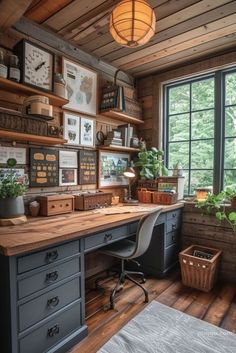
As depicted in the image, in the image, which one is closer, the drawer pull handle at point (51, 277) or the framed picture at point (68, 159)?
the drawer pull handle at point (51, 277)

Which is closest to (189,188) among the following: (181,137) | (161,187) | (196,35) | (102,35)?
(161,187)

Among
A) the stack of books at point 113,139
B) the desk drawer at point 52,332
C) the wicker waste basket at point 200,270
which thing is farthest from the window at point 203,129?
the desk drawer at point 52,332

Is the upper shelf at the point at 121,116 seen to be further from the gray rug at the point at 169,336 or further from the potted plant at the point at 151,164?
the gray rug at the point at 169,336

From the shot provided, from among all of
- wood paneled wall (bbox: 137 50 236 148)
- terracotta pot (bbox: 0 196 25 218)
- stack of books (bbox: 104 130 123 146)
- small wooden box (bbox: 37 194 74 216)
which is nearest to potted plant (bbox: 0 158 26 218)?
terracotta pot (bbox: 0 196 25 218)

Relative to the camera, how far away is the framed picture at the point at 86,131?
2.49 metres

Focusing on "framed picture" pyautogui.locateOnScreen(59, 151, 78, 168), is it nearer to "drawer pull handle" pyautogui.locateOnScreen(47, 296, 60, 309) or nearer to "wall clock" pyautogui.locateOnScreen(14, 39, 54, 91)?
"wall clock" pyautogui.locateOnScreen(14, 39, 54, 91)

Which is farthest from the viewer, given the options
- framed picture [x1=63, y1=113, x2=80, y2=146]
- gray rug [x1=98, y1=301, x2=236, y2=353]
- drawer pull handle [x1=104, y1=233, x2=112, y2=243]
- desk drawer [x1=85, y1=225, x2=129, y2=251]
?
framed picture [x1=63, y1=113, x2=80, y2=146]

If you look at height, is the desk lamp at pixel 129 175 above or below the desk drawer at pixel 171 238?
above

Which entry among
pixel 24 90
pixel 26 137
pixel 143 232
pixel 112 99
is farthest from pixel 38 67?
pixel 143 232

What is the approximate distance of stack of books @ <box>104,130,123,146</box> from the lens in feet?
8.73

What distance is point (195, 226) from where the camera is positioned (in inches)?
107

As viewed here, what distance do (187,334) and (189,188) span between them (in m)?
1.72

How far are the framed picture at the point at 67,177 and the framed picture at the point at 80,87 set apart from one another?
2.10ft

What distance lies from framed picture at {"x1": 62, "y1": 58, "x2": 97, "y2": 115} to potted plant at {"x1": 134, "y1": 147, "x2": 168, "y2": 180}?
0.80 meters
